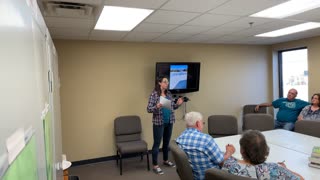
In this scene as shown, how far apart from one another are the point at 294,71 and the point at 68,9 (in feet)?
16.7

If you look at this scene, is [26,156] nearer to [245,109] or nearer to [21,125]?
[21,125]

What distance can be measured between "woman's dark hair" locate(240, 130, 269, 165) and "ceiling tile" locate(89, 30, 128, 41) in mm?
2623

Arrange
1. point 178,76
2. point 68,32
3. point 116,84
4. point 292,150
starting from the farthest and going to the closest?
point 178,76 → point 116,84 → point 68,32 → point 292,150

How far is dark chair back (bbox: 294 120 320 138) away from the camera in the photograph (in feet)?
11.1

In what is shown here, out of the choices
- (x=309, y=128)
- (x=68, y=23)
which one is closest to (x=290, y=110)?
(x=309, y=128)

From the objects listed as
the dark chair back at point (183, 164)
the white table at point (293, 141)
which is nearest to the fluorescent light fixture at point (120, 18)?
the dark chair back at point (183, 164)

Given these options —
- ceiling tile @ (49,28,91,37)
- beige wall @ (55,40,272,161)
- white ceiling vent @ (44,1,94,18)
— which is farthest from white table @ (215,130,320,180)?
ceiling tile @ (49,28,91,37)

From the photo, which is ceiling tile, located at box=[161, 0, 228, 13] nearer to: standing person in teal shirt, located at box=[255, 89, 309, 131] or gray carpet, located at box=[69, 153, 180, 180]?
gray carpet, located at box=[69, 153, 180, 180]

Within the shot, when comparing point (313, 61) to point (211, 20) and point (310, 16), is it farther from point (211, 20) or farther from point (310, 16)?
point (211, 20)

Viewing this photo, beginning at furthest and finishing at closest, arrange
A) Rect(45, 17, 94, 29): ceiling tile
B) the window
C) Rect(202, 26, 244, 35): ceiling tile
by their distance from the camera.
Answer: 1. the window
2. Rect(202, 26, 244, 35): ceiling tile
3. Rect(45, 17, 94, 29): ceiling tile

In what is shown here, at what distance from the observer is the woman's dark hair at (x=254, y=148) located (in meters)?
1.83

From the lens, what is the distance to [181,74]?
4898mm

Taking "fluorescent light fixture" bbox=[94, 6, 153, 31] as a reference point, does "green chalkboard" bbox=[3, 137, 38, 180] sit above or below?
below

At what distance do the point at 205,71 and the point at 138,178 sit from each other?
9.00ft
